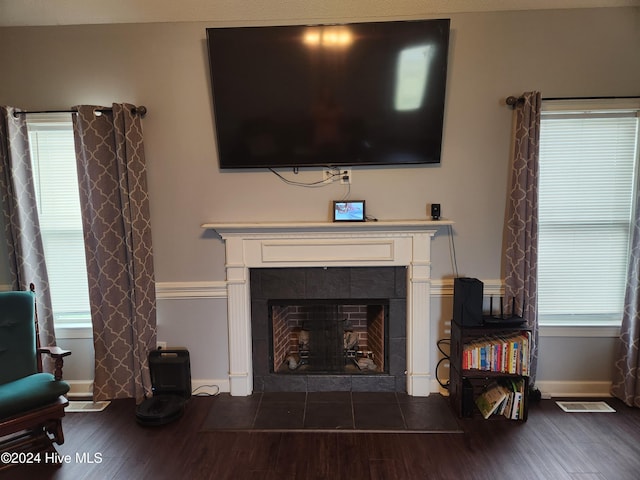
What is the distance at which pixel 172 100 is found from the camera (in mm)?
2553

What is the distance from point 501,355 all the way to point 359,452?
1128mm

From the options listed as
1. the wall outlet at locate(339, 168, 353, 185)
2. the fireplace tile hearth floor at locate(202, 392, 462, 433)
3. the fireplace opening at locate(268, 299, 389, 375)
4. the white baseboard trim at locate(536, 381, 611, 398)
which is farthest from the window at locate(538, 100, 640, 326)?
the wall outlet at locate(339, 168, 353, 185)

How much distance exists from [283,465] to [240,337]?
3.11 feet

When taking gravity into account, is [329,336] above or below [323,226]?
below

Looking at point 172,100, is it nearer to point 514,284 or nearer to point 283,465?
point 283,465

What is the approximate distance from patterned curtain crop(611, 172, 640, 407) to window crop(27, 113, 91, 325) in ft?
13.0

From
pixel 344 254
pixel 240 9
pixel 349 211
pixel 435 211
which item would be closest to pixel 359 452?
pixel 344 254

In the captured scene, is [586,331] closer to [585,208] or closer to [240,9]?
[585,208]

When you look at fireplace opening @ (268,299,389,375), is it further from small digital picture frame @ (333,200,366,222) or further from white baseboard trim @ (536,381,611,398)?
white baseboard trim @ (536,381,611,398)

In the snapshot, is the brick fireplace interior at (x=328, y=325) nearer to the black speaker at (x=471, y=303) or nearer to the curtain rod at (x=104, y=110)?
the black speaker at (x=471, y=303)

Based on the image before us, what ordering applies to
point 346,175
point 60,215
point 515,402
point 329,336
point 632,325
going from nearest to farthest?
point 515,402 < point 632,325 < point 346,175 < point 60,215 < point 329,336

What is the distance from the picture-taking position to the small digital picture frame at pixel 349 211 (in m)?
2.54

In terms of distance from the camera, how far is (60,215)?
8.84 ft

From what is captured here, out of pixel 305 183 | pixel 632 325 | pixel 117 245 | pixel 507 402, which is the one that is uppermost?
pixel 305 183
